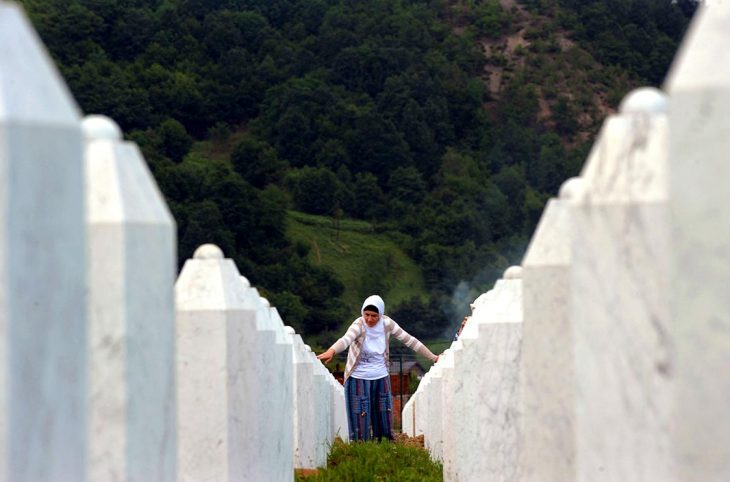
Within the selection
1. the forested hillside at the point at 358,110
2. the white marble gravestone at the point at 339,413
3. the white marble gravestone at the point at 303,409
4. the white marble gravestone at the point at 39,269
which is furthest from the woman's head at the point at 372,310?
the forested hillside at the point at 358,110

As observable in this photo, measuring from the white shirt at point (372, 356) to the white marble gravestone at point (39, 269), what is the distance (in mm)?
12586

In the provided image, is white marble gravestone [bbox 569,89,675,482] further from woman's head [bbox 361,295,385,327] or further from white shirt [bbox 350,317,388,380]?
white shirt [bbox 350,317,388,380]

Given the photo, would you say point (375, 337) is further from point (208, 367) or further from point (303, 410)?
point (208, 367)

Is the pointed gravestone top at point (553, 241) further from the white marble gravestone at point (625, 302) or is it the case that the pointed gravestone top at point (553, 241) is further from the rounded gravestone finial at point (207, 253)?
the rounded gravestone finial at point (207, 253)

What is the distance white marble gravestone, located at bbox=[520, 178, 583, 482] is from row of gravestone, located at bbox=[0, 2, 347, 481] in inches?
48.4

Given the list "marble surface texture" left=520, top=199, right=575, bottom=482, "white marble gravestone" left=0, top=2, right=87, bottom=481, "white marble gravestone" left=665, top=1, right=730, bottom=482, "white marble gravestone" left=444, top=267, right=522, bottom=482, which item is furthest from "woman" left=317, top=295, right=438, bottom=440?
"white marble gravestone" left=665, top=1, right=730, bottom=482

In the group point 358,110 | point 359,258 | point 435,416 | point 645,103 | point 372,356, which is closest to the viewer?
point 645,103

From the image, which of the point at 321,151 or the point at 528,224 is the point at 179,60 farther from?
the point at 528,224

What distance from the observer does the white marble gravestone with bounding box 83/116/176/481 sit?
13.1ft

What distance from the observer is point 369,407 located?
16.6 m

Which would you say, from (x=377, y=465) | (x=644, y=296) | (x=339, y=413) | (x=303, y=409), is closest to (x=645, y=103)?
(x=644, y=296)

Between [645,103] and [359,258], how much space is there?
284 ft

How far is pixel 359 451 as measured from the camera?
14570 mm

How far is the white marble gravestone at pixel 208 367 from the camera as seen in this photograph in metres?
5.86
